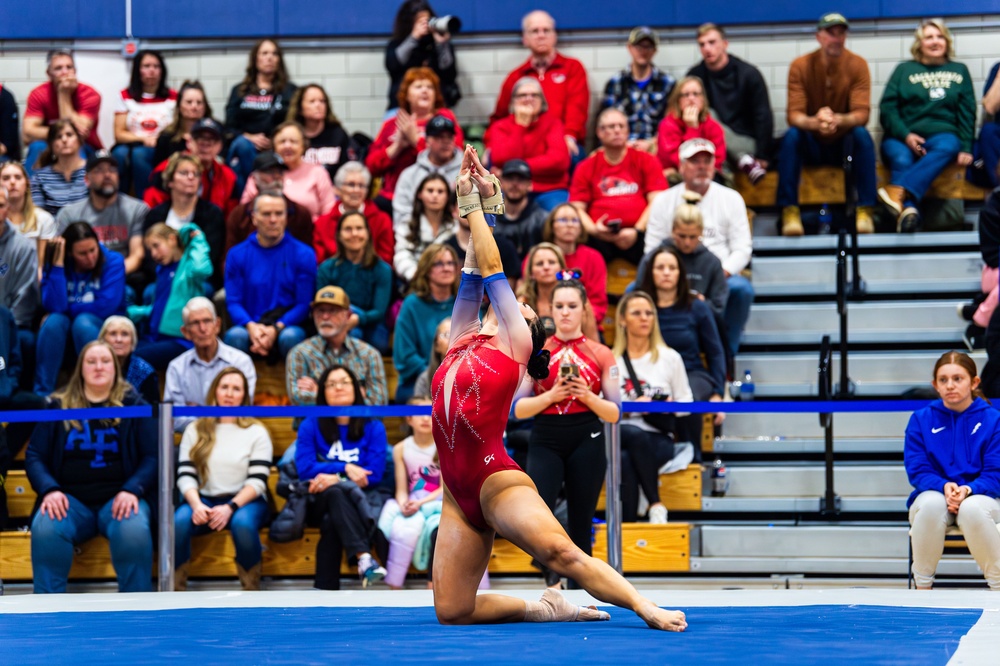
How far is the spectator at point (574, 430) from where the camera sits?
709 cm

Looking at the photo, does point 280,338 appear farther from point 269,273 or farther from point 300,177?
point 300,177

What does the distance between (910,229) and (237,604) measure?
6627 millimetres

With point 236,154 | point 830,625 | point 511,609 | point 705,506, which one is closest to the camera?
point 830,625

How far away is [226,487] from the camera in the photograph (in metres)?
8.05

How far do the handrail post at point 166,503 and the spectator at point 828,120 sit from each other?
574 centimetres

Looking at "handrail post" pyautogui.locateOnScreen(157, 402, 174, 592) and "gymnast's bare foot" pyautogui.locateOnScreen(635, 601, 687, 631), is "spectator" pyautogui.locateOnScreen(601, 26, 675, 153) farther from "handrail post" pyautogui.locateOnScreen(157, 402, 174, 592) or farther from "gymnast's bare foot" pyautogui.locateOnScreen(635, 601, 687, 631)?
"gymnast's bare foot" pyautogui.locateOnScreen(635, 601, 687, 631)

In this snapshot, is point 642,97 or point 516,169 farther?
point 642,97

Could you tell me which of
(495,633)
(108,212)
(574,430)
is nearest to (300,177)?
(108,212)

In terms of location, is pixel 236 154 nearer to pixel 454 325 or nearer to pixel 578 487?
pixel 578 487

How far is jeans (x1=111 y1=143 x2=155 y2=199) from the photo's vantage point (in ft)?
38.1

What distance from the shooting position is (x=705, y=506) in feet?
28.0

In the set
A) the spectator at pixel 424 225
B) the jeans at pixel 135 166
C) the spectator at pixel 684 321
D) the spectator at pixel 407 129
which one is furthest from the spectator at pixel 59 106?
the spectator at pixel 684 321

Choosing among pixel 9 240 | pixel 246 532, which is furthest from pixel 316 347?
pixel 9 240

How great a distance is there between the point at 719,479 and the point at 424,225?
3105mm
